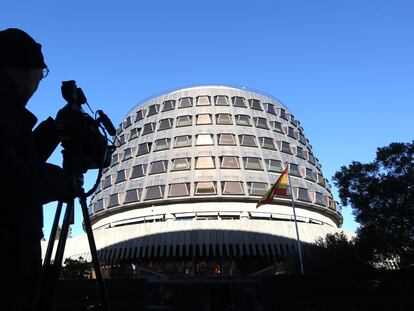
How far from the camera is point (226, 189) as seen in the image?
5256 cm

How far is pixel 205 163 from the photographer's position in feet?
181

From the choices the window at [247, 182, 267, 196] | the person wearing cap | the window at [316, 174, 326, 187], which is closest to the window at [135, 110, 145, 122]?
the window at [247, 182, 267, 196]

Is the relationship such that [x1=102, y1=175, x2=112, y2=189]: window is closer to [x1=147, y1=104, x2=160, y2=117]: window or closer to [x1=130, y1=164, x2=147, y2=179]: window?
[x1=130, y1=164, x2=147, y2=179]: window

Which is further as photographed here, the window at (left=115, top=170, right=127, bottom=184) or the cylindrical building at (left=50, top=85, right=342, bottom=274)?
the window at (left=115, top=170, right=127, bottom=184)

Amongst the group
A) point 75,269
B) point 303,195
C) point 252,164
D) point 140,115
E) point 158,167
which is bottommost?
point 75,269

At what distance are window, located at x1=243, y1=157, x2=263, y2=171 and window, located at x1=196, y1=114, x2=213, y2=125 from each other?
25.9 feet

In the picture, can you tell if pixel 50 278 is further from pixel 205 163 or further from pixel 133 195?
pixel 133 195

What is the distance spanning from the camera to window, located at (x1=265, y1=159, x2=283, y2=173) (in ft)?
187

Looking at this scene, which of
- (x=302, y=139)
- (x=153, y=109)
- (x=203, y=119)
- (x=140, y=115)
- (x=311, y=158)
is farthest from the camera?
(x=302, y=139)

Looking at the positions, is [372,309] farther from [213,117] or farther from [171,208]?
[213,117]

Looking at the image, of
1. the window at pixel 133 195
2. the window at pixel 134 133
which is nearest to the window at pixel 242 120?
the window at pixel 134 133

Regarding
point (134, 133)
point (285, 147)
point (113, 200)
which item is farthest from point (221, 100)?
point (113, 200)

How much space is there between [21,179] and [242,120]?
5961cm

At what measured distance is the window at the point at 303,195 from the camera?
55.0 metres
